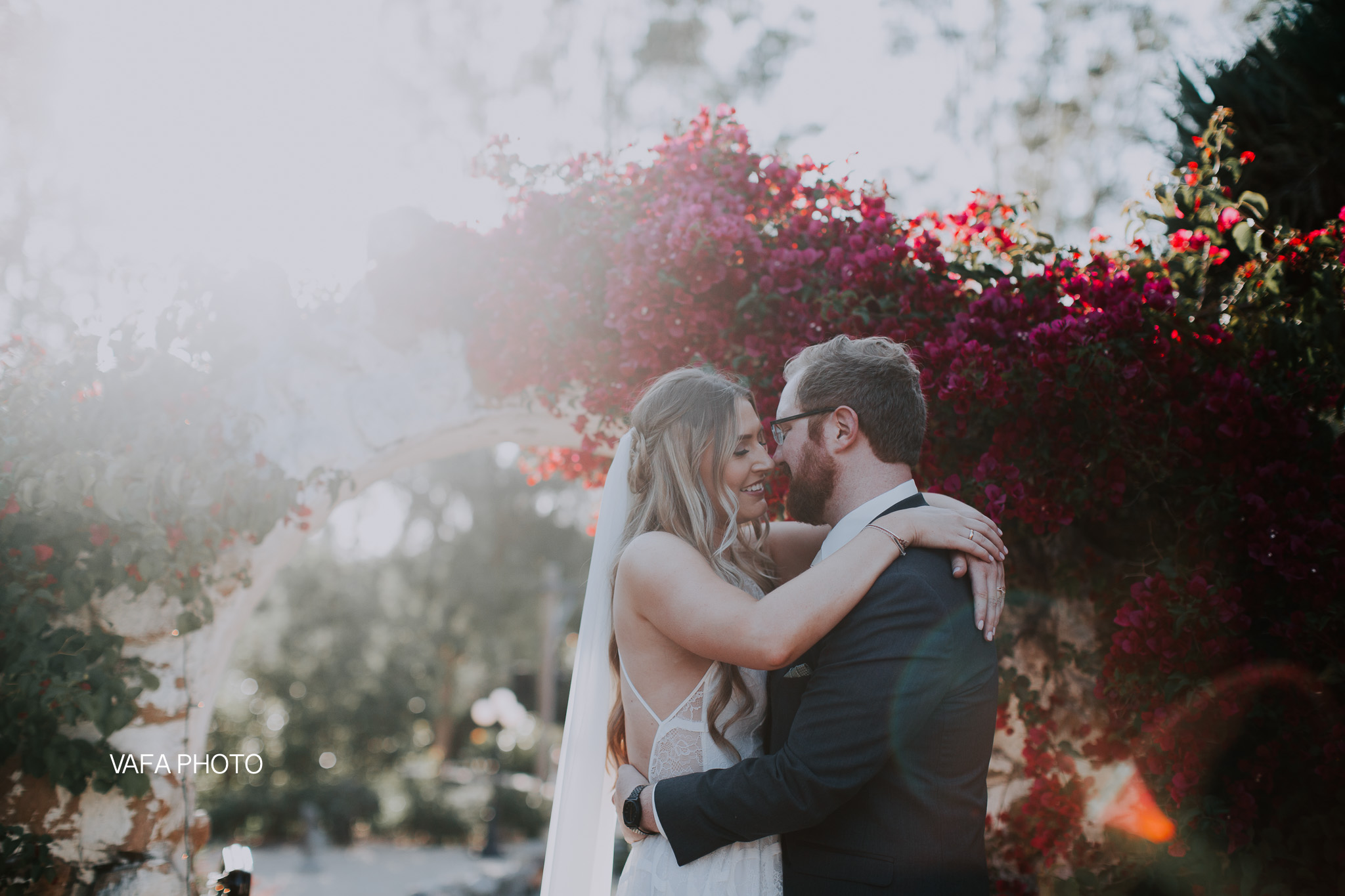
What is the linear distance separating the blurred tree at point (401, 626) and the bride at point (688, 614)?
58.2 ft

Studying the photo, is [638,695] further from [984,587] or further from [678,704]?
[984,587]

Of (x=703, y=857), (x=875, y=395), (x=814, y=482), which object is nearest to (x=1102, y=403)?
(x=875, y=395)

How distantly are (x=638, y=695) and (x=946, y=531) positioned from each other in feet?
2.81

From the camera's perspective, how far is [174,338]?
3.79 m

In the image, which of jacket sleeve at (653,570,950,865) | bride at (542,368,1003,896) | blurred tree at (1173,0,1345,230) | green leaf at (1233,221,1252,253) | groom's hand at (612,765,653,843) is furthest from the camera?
blurred tree at (1173,0,1345,230)

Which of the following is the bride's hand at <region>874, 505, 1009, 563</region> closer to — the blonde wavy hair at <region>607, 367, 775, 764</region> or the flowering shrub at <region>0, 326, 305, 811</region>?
the blonde wavy hair at <region>607, 367, 775, 764</region>

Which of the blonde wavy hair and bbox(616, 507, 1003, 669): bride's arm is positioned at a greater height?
the blonde wavy hair

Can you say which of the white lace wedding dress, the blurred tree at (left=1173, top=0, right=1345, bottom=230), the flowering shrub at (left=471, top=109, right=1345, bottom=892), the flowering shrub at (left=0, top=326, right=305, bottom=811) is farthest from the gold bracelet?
the blurred tree at (left=1173, top=0, right=1345, bottom=230)

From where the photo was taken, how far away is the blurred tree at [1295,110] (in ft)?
13.2

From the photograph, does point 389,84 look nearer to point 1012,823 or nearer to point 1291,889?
point 1012,823

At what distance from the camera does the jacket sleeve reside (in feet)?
5.67

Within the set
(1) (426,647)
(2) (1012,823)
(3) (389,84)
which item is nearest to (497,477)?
(1) (426,647)

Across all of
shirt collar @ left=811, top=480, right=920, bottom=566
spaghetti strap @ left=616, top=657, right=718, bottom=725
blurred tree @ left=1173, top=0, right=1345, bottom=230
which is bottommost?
spaghetti strap @ left=616, top=657, right=718, bottom=725

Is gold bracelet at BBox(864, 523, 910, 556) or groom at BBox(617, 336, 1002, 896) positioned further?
gold bracelet at BBox(864, 523, 910, 556)
